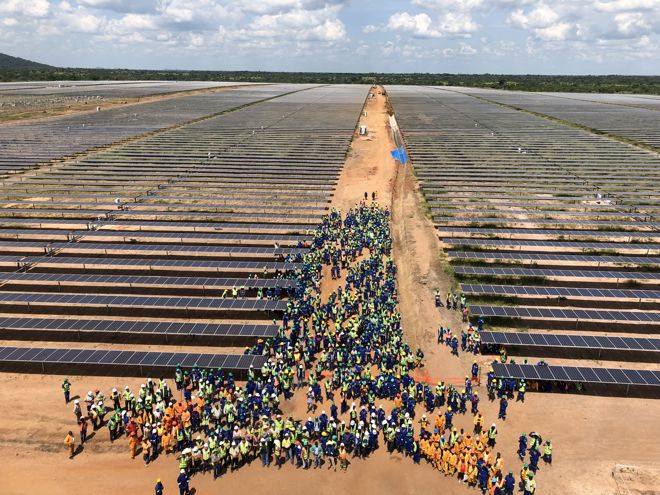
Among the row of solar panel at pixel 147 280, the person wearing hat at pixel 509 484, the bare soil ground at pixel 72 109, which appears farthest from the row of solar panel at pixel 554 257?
the bare soil ground at pixel 72 109

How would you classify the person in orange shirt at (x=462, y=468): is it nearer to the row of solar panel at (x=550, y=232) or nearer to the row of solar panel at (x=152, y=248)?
the row of solar panel at (x=152, y=248)

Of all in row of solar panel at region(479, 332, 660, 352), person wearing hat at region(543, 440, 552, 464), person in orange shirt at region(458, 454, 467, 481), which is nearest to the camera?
person in orange shirt at region(458, 454, 467, 481)

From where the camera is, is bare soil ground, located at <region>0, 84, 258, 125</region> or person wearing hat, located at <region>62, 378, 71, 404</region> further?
bare soil ground, located at <region>0, 84, 258, 125</region>

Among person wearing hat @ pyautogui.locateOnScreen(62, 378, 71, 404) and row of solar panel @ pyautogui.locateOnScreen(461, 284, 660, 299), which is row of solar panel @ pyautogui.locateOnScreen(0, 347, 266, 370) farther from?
row of solar panel @ pyautogui.locateOnScreen(461, 284, 660, 299)

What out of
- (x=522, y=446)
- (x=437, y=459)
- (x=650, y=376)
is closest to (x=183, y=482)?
(x=437, y=459)

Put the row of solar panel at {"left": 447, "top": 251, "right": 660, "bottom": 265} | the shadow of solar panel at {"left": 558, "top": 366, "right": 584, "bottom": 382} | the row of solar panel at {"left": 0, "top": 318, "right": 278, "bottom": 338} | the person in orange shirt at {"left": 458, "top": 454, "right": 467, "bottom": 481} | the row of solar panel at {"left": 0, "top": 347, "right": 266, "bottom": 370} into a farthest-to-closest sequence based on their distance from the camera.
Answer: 1. the row of solar panel at {"left": 447, "top": 251, "right": 660, "bottom": 265}
2. the row of solar panel at {"left": 0, "top": 318, "right": 278, "bottom": 338}
3. the row of solar panel at {"left": 0, "top": 347, "right": 266, "bottom": 370}
4. the shadow of solar panel at {"left": 558, "top": 366, "right": 584, "bottom": 382}
5. the person in orange shirt at {"left": 458, "top": 454, "right": 467, "bottom": 481}

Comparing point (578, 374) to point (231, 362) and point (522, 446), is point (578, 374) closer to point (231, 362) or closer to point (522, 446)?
point (522, 446)

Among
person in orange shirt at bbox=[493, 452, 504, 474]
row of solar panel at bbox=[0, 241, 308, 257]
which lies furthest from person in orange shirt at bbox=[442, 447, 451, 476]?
row of solar panel at bbox=[0, 241, 308, 257]
